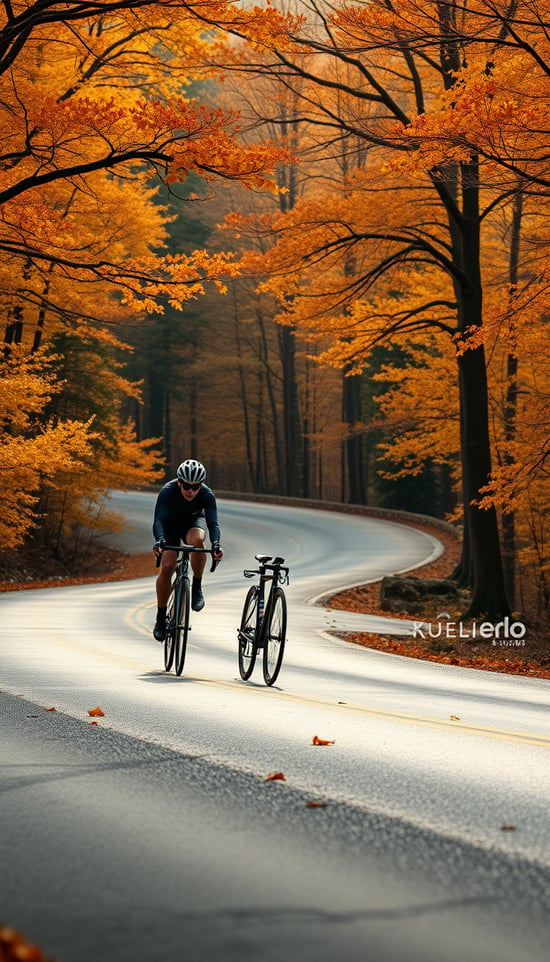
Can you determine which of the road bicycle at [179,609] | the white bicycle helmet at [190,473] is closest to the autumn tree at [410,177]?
the white bicycle helmet at [190,473]

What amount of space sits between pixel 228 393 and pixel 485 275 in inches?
1717

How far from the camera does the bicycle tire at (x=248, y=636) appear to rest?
35.1ft

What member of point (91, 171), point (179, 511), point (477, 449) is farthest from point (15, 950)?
point (477, 449)

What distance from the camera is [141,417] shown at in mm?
80375

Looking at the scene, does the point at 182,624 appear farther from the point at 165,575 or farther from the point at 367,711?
the point at 367,711

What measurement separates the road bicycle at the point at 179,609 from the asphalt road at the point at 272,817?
0.32m

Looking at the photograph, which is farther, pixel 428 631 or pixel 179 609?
pixel 428 631

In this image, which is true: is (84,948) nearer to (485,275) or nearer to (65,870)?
(65,870)

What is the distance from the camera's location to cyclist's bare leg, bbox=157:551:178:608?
36.0 ft

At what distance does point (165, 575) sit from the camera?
36.5 ft

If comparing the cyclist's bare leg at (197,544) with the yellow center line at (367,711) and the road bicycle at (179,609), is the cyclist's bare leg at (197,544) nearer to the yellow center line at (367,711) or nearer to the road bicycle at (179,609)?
the road bicycle at (179,609)

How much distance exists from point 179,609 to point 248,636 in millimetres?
854

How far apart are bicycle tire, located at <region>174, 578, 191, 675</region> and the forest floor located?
16.4ft

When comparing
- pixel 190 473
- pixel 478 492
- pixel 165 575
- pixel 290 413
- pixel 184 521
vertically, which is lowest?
pixel 165 575
